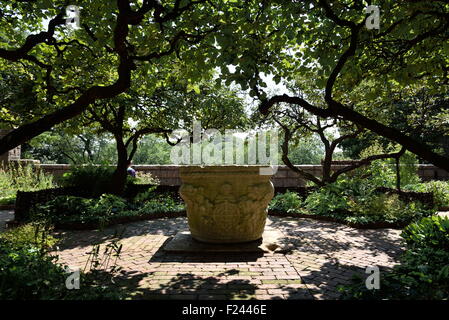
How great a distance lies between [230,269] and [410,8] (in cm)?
462

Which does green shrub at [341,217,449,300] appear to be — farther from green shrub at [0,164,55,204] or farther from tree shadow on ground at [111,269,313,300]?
green shrub at [0,164,55,204]

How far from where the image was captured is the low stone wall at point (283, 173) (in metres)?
14.7

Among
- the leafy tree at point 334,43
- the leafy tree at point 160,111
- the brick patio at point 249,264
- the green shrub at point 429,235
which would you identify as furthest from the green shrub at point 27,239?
the green shrub at point 429,235

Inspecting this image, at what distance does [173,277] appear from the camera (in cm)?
400

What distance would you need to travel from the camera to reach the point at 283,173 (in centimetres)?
1486

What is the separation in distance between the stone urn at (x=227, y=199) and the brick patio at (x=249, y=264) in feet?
1.97

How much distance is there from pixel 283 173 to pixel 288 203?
5.59m

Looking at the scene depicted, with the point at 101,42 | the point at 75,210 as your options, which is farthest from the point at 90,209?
the point at 101,42

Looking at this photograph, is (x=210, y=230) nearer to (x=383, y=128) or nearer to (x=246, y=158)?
(x=383, y=128)

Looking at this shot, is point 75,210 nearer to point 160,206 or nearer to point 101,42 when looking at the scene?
point 160,206

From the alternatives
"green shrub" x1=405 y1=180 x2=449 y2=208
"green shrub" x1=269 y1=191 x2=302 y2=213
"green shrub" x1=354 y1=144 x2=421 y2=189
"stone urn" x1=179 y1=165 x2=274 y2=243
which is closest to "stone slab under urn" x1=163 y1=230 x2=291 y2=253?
"stone urn" x1=179 y1=165 x2=274 y2=243

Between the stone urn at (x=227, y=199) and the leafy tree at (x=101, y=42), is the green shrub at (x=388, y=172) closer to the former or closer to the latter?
the stone urn at (x=227, y=199)

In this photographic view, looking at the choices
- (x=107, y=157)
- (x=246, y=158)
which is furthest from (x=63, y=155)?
(x=246, y=158)

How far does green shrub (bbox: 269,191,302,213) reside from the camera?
9172 mm
